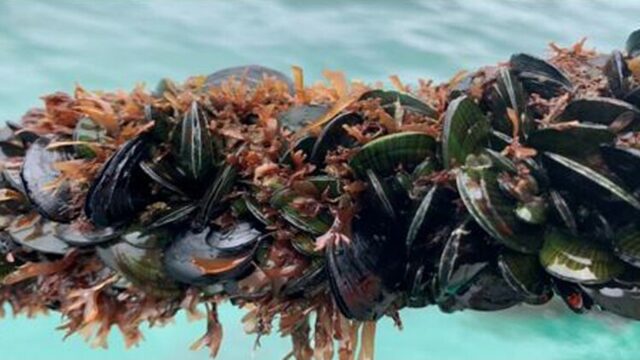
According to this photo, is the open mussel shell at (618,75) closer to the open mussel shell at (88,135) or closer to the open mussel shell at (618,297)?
the open mussel shell at (618,297)

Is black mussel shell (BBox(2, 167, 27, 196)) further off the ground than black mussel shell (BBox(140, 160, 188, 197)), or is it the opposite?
black mussel shell (BBox(140, 160, 188, 197))

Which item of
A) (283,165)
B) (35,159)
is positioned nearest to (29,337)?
(35,159)

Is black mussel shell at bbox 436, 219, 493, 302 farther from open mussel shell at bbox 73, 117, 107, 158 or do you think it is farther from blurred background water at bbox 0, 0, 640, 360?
blurred background water at bbox 0, 0, 640, 360

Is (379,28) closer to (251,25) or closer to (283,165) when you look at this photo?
(251,25)

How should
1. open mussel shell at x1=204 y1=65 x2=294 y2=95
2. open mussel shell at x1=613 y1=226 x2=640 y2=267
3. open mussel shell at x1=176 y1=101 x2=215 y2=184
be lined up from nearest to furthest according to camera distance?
open mussel shell at x1=613 y1=226 x2=640 y2=267, open mussel shell at x1=176 y1=101 x2=215 y2=184, open mussel shell at x1=204 y1=65 x2=294 y2=95

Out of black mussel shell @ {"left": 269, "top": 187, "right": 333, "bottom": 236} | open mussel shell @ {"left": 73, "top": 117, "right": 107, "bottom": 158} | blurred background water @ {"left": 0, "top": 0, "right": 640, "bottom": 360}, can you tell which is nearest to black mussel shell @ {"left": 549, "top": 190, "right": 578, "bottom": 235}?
black mussel shell @ {"left": 269, "top": 187, "right": 333, "bottom": 236}

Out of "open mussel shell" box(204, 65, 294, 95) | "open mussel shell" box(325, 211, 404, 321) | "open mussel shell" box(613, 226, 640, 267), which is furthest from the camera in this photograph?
"open mussel shell" box(204, 65, 294, 95)

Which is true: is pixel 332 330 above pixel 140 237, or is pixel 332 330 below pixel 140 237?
below

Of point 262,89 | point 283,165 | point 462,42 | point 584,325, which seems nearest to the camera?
point 283,165
